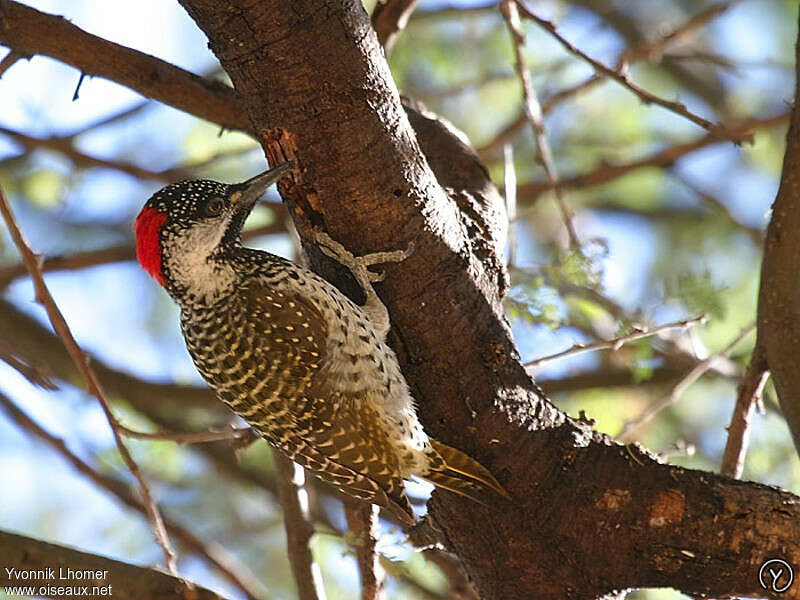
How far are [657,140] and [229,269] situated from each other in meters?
4.26

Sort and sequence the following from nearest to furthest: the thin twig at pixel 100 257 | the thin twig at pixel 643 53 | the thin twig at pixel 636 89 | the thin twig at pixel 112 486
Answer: the thin twig at pixel 636 89 < the thin twig at pixel 112 486 < the thin twig at pixel 100 257 < the thin twig at pixel 643 53

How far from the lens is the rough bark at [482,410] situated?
2.92 meters

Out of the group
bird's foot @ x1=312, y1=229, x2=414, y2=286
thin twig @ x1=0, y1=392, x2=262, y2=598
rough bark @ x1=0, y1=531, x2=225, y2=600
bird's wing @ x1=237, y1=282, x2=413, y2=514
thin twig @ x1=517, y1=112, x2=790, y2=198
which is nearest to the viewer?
rough bark @ x1=0, y1=531, x2=225, y2=600

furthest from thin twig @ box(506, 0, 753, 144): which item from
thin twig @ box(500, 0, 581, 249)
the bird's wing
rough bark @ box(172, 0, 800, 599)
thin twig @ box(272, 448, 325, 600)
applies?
thin twig @ box(272, 448, 325, 600)

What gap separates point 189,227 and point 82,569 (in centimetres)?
166

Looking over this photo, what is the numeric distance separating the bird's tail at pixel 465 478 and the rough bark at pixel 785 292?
0.94 meters

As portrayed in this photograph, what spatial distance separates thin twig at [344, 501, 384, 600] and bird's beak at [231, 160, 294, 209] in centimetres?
117

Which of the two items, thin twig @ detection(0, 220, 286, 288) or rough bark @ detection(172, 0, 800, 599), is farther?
thin twig @ detection(0, 220, 286, 288)

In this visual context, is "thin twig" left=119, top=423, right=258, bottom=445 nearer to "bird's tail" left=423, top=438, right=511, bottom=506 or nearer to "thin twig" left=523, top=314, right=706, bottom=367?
"bird's tail" left=423, top=438, right=511, bottom=506

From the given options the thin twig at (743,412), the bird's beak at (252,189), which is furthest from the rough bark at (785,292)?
the bird's beak at (252,189)

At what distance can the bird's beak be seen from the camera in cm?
318

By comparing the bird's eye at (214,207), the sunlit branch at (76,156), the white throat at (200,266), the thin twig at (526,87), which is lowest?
the white throat at (200,266)

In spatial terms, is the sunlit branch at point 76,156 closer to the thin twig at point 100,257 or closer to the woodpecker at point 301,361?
the thin twig at point 100,257

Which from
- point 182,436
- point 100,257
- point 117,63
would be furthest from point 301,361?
point 100,257
